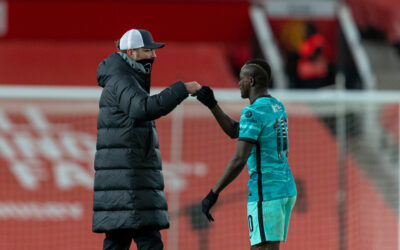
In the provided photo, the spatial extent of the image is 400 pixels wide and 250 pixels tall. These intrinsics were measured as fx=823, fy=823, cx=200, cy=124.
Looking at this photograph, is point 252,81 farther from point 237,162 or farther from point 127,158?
point 127,158

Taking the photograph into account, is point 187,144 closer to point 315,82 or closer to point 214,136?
point 214,136

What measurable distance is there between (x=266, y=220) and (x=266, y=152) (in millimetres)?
330

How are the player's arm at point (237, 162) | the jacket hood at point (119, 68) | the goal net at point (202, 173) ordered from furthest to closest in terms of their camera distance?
the goal net at point (202, 173)
the jacket hood at point (119, 68)
the player's arm at point (237, 162)

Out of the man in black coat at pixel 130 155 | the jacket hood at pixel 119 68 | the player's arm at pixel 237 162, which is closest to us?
the player's arm at pixel 237 162

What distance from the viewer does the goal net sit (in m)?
8.23

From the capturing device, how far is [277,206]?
402 cm

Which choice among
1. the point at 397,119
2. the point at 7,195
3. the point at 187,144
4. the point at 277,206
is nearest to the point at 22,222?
the point at 7,195

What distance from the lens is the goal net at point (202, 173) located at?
8227 millimetres

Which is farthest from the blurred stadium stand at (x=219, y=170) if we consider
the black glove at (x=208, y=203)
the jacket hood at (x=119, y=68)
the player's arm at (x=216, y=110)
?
the black glove at (x=208, y=203)

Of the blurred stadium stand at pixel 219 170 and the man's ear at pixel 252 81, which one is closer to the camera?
the man's ear at pixel 252 81

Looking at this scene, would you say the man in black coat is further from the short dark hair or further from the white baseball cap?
the short dark hair

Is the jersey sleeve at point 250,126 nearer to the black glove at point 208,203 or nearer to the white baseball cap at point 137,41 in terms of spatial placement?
the black glove at point 208,203

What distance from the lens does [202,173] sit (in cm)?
873

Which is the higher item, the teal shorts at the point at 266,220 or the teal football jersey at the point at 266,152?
the teal football jersey at the point at 266,152
